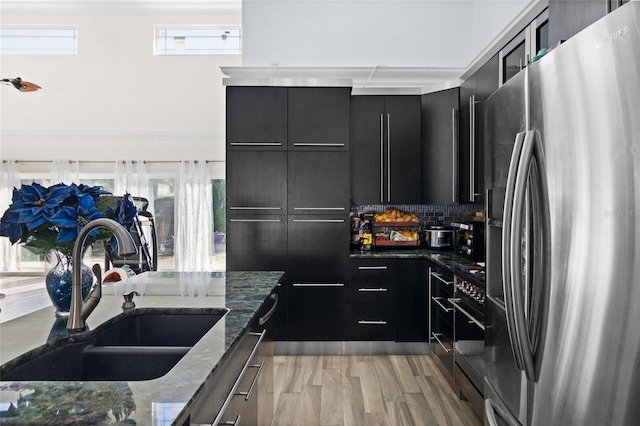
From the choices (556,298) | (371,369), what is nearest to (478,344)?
(371,369)

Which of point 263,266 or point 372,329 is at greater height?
point 263,266

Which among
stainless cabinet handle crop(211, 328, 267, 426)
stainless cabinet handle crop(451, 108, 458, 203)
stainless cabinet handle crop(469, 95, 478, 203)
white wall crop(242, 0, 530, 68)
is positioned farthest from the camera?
white wall crop(242, 0, 530, 68)

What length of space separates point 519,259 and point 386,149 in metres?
3.01

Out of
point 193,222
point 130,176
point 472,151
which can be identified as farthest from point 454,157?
point 130,176

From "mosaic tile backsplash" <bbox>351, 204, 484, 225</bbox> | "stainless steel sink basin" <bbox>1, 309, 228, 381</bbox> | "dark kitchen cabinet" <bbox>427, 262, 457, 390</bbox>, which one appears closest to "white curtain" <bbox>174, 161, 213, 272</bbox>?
"mosaic tile backsplash" <bbox>351, 204, 484, 225</bbox>

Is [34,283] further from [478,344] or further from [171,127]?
[478,344]

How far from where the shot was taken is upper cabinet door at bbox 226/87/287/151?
12.8 feet

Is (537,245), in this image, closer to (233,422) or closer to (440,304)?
(233,422)

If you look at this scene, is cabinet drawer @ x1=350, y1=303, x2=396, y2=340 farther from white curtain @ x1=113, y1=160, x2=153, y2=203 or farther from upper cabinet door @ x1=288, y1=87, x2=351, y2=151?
white curtain @ x1=113, y1=160, x2=153, y2=203

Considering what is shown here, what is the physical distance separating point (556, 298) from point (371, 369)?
105 inches

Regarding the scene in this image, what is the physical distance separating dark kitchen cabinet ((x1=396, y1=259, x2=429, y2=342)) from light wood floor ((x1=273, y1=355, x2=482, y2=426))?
218mm

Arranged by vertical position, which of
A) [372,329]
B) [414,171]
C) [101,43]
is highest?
[101,43]

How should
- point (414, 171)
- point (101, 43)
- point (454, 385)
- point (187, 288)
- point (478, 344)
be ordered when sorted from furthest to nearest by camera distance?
point (101, 43) < point (414, 171) < point (454, 385) < point (478, 344) < point (187, 288)

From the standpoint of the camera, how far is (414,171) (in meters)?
4.23
